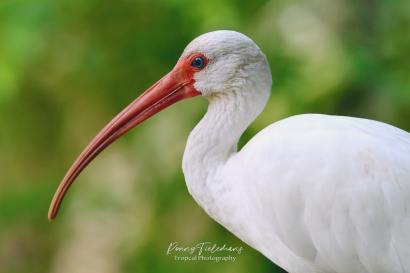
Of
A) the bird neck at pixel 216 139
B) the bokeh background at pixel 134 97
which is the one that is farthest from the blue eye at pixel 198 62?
the bokeh background at pixel 134 97

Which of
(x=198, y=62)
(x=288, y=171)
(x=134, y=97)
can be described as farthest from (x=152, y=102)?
(x=134, y=97)

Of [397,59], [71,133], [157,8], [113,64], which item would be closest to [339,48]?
[397,59]

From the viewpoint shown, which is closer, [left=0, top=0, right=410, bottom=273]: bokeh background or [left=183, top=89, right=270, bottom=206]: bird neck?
[left=183, top=89, right=270, bottom=206]: bird neck

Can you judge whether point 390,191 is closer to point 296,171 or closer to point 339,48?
point 296,171

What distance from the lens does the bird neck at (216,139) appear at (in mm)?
2381

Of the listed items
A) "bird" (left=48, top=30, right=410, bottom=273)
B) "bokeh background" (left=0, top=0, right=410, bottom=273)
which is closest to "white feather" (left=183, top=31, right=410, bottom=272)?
"bird" (left=48, top=30, right=410, bottom=273)

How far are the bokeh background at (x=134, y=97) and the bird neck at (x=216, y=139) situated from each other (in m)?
1.39

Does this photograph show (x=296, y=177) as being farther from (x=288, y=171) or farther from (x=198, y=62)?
(x=198, y=62)

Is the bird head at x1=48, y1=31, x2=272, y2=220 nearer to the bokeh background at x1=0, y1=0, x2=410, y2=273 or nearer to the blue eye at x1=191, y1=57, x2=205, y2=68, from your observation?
the blue eye at x1=191, y1=57, x2=205, y2=68

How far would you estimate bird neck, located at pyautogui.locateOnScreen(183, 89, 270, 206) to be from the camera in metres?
2.38

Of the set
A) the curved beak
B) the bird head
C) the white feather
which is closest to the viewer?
the white feather

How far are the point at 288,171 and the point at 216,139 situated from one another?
414 millimetres

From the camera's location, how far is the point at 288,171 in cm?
217

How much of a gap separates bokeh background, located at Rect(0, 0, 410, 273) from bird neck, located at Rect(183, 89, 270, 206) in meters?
1.39
